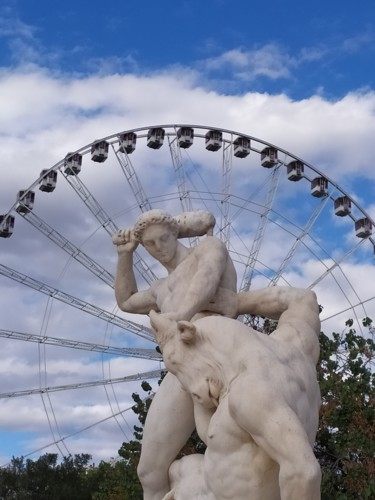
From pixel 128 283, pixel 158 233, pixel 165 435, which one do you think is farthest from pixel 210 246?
pixel 165 435

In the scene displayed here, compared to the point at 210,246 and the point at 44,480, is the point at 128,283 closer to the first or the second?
the point at 210,246

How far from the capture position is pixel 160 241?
16.3 feet

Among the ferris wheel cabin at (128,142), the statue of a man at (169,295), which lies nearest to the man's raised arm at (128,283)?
the statue of a man at (169,295)

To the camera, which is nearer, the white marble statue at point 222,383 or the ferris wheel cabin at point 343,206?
the white marble statue at point 222,383

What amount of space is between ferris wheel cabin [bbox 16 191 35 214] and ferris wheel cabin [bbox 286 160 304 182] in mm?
7551

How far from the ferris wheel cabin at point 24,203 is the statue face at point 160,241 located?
1845 cm

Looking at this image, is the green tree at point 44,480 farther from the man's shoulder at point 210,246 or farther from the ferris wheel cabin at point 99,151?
the man's shoulder at point 210,246

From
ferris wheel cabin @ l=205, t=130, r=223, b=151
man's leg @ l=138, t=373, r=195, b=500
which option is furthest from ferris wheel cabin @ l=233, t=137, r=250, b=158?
man's leg @ l=138, t=373, r=195, b=500

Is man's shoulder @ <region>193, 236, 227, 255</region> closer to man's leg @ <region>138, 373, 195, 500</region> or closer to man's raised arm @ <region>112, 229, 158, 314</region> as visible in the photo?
man's raised arm @ <region>112, 229, 158, 314</region>

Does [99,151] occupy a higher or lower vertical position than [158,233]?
higher

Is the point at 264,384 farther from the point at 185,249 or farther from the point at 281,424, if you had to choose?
the point at 185,249

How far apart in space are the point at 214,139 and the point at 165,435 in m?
20.1

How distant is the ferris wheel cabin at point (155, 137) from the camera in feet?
77.9

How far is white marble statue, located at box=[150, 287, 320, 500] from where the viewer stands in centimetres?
337
